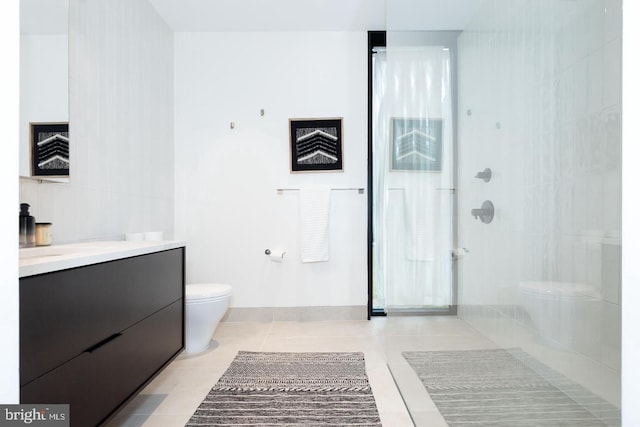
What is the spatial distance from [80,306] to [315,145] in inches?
86.5

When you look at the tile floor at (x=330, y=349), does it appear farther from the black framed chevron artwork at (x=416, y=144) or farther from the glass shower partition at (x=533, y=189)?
the black framed chevron artwork at (x=416, y=144)

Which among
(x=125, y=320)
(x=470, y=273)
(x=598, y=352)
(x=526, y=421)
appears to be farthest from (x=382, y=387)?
(x=598, y=352)

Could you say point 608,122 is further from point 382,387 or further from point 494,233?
point 382,387

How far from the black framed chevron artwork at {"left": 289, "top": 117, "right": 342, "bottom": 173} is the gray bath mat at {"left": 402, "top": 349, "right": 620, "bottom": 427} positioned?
6.41 ft

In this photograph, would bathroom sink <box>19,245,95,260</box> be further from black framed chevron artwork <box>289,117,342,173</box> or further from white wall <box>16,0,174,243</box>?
black framed chevron artwork <box>289,117,342,173</box>

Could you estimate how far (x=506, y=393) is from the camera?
0.86m

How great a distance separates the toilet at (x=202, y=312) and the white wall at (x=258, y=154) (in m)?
0.66

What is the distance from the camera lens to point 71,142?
70.4 inches

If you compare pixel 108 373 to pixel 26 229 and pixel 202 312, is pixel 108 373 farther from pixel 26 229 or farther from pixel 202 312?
pixel 202 312

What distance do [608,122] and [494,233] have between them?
1.45 feet

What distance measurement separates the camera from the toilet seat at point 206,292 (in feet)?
7.17

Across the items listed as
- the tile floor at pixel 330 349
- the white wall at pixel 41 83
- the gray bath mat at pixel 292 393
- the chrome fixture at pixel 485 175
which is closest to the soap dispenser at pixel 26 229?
the white wall at pixel 41 83

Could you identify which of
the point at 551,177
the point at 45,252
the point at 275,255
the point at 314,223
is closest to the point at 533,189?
the point at 551,177
